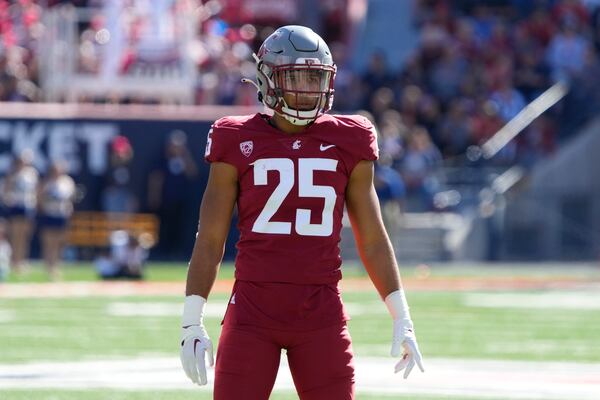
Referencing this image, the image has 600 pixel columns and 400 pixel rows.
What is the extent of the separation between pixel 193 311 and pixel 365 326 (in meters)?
7.35

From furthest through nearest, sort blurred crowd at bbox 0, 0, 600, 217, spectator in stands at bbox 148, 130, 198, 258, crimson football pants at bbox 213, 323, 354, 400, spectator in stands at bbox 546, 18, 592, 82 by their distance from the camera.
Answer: spectator in stands at bbox 546, 18, 592, 82, blurred crowd at bbox 0, 0, 600, 217, spectator in stands at bbox 148, 130, 198, 258, crimson football pants at bbox 213, 323, 354, 400

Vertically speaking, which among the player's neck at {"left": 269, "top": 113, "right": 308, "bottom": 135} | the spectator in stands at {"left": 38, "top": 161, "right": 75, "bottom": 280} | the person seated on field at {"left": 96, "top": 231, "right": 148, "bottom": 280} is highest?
the player's neck at {"left": 269, "top": 113, "right": 308, "bottom": 135}

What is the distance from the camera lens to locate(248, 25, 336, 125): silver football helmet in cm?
520

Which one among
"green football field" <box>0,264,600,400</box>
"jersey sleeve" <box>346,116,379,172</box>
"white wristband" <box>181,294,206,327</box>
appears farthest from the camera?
"green football field" <box>0,264,600,400</box>

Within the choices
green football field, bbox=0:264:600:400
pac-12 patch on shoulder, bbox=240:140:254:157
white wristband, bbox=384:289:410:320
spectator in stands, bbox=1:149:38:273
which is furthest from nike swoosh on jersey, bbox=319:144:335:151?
spectator in stands, bbox=1:149:38:273

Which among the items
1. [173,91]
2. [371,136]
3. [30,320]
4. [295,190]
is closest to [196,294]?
[295,190]

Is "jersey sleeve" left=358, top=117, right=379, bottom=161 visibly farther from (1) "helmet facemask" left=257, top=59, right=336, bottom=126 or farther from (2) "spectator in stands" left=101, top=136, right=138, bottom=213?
(2) "spectator in stands" left=101, top=136, right=138, bottom=213

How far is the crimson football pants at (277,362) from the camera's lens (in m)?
5.00

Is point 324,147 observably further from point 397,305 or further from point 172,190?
point 172,190

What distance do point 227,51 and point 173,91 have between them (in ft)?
3.95

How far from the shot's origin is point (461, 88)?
23641 millimetres

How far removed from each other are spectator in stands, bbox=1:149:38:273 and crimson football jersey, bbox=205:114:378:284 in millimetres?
14466

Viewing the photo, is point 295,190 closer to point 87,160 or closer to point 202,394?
point 202,394

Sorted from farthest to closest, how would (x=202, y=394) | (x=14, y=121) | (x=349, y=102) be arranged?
(x=349, y=102)
(x=14, y=121)
(x=202, y=394)
